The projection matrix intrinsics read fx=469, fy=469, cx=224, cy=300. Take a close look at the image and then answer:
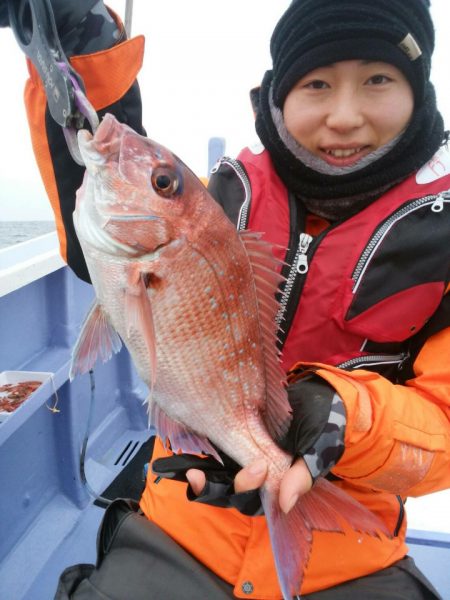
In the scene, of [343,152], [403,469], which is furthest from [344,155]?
[403,469]

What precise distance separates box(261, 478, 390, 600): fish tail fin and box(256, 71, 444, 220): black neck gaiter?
936 millimetres

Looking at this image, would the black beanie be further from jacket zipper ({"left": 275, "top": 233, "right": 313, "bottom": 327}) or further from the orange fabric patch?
the orange fabric patch

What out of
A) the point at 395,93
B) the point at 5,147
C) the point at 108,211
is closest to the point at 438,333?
the point at 395,93

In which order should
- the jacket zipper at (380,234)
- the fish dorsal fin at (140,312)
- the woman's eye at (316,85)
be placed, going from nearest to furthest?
the fish dorsal fin at (140,312)
the woman's eye at (316,85)
the jacket zipper at (380,234)

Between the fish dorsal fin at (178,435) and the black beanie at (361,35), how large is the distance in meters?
1.10

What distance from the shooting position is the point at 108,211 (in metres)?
1.17

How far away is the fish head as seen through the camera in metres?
1.15

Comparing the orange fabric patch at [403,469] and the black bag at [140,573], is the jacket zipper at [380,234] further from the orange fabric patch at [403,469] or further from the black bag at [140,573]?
the black bag at [140,573]

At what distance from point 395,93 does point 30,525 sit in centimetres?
243

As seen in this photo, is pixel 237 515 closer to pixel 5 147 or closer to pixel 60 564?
pixel 60 564

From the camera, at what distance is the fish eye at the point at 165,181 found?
1.20 meters

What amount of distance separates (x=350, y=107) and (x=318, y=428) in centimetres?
94

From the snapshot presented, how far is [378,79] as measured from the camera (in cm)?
143

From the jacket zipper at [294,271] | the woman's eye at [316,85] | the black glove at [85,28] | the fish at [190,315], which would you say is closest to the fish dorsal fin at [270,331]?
the fish at [190,315]
